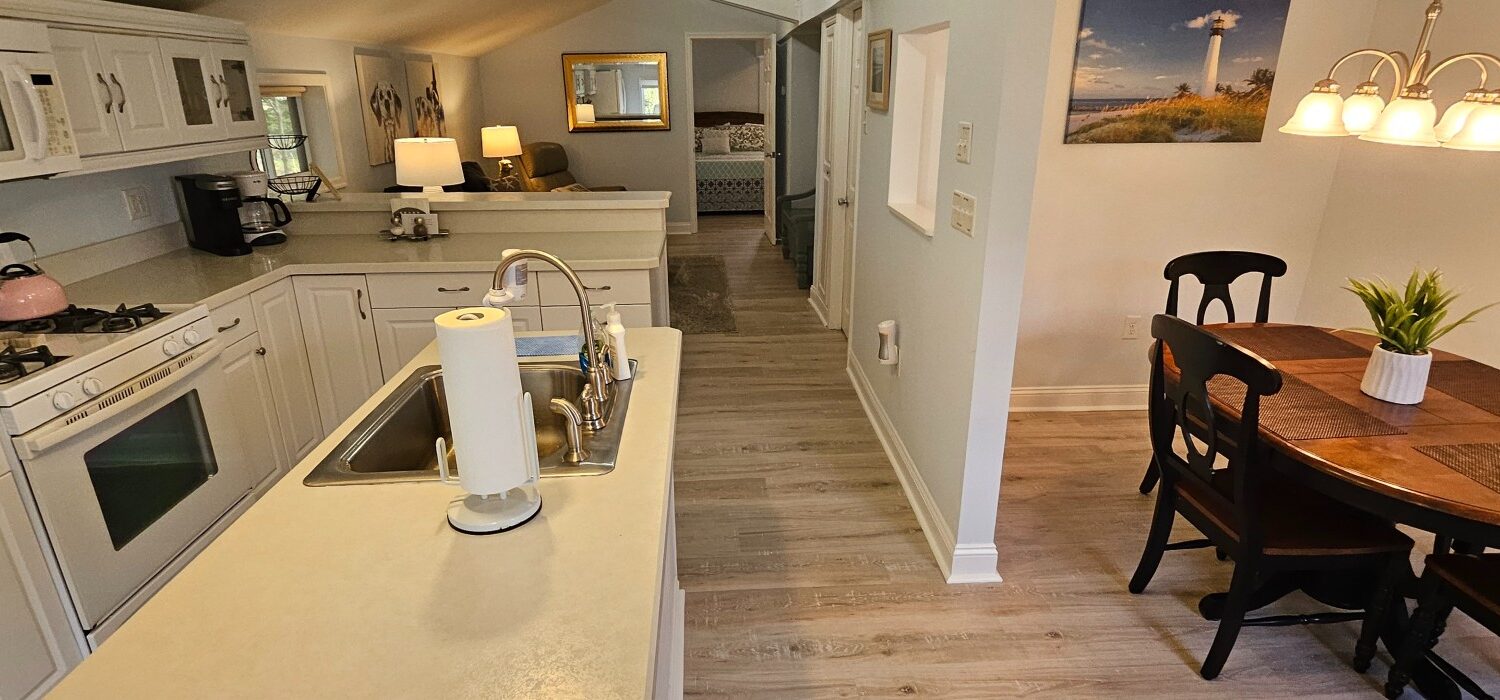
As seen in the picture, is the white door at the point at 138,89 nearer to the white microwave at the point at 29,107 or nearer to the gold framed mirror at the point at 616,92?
the white microwave at the point at 29,107

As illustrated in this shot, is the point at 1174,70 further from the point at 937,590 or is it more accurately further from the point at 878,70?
the point at 937,590

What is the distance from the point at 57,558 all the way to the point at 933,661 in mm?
2194

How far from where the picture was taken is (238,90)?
2.96 m

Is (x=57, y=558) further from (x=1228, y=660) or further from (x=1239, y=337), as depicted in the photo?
(x=1239, y=337)

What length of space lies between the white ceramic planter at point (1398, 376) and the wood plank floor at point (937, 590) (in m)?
0.72

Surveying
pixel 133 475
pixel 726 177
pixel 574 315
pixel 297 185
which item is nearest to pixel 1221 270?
pixel 574 315

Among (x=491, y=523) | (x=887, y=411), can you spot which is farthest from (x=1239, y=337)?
(x=491, y=523)

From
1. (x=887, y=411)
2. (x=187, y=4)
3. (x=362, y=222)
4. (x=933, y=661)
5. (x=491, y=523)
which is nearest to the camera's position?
(x=491, y=523)

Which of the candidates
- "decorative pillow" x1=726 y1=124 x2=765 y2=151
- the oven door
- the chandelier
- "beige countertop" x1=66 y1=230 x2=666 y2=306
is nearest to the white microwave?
"beige countertop" x1=66 y1=230 x2=666 y2=306

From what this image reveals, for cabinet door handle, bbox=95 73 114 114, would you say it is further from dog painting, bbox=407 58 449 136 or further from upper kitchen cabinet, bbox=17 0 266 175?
dog painting, bbox=407 58 449 136

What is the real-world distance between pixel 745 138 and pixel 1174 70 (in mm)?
7166

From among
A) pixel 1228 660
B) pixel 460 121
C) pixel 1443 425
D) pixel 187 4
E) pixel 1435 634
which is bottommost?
pixel 1228 660

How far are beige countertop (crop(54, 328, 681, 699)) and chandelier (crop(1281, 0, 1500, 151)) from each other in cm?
192

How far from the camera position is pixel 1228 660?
2.07 m
